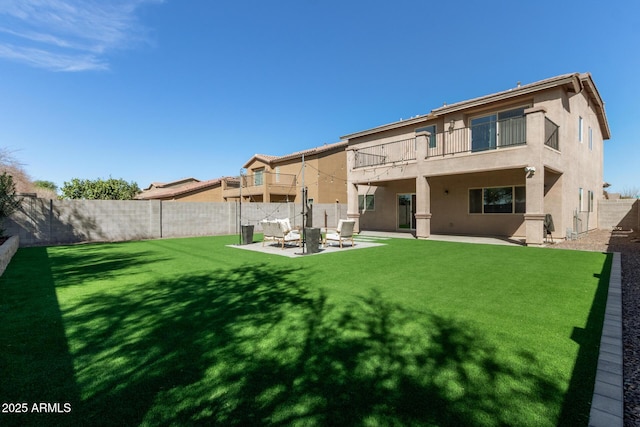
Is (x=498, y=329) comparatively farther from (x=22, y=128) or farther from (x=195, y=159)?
(x=195, y=159)

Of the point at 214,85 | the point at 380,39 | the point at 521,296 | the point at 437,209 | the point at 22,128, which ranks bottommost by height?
the point at 521,296

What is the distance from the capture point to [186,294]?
5.32 metres

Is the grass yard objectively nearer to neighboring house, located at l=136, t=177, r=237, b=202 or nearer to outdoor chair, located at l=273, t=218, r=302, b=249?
outdoor chair, located at l=273, t=218, r=302, b=249

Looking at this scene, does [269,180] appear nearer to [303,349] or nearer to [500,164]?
[500,164]

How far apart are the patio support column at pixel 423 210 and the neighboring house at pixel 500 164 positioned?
0.05 meters

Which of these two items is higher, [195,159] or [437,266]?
[195,159]

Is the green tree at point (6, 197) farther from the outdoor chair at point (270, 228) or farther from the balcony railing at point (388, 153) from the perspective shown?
the balcony railing at point (388, 153)

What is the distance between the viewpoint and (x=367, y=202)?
837 inches

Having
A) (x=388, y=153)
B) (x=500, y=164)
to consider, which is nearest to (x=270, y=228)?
(x=500, y=164)

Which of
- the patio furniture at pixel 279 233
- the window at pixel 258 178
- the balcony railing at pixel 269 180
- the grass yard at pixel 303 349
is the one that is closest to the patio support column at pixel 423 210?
the patio furniture at pixel 279 233

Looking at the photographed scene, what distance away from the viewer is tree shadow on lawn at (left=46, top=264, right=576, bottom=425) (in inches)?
85.8

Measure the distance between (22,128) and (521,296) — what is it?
945 inches

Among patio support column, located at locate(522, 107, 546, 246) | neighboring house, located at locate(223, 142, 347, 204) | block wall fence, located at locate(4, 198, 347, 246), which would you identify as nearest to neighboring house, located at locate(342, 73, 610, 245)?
patio support column, located at locate(522, 107, 546, 246)

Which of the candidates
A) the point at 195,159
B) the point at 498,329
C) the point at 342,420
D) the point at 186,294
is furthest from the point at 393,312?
the point at 195,159
